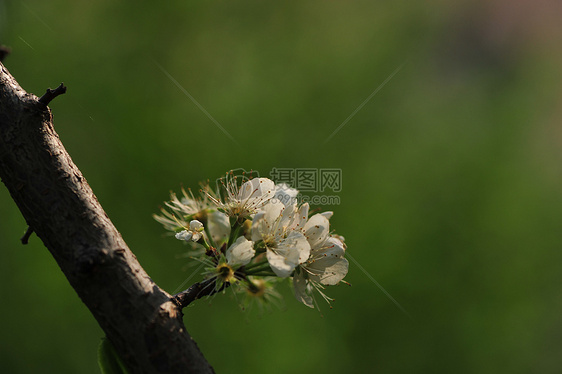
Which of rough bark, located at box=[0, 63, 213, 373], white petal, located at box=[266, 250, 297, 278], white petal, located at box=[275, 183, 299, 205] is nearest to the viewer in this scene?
rough bark, located at box=[0, 63, 213, 373]

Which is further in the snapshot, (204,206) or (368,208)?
(368,208)

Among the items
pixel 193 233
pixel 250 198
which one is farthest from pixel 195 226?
pixel 250 198

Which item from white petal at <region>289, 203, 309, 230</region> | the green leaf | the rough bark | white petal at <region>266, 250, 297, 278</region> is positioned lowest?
the green leaf

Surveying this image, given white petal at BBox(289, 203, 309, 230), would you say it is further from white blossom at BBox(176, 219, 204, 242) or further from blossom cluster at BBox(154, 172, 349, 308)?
white blossom at BBox(176, 219, 204, 242)

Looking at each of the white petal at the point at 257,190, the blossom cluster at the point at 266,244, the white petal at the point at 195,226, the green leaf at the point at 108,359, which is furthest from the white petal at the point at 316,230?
the green leaf at the point at 108,359

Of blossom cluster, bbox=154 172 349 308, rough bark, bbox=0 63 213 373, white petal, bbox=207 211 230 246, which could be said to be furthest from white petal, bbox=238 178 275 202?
rough bark, bbox=0 63 213 373

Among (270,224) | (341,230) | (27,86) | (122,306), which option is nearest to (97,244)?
(122,306)

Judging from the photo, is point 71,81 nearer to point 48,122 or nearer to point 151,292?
point 48,122

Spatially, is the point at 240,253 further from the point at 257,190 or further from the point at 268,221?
the point at 257,190
